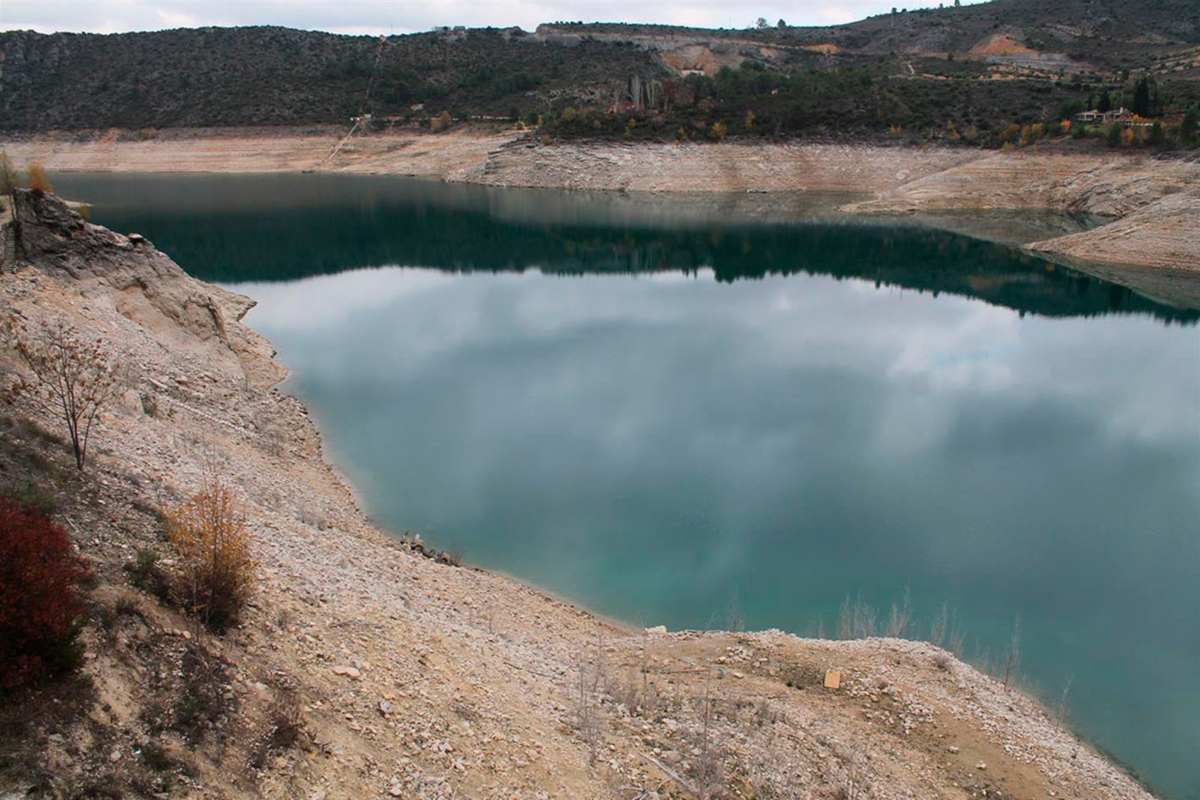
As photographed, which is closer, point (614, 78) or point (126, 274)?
point (126, 274)

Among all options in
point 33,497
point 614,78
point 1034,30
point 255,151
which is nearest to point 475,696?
point 33,497

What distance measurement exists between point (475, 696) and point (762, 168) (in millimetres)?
62465

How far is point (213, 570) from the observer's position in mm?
7555

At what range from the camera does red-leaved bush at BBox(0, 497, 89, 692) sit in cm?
566

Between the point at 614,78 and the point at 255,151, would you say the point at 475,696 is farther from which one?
the point at 614,78

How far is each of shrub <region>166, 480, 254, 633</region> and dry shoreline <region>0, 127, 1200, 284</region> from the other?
4363cm

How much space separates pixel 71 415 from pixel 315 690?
5.10 m

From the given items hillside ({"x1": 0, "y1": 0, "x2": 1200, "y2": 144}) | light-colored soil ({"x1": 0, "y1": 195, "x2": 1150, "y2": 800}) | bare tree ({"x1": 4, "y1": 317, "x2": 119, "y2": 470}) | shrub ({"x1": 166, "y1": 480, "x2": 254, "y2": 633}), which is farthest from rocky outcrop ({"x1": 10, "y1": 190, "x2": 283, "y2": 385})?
hillside ({"x1": 0, "y1": 0, "x2": 1200, "y2": 144})

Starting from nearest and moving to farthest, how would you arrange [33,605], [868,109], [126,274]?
[33,605], [126,274], [868,109]

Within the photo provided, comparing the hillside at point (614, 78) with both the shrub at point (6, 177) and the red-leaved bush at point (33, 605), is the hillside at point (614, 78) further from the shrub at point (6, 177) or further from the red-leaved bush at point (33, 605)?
the red-leaved bush at point (33, 605)

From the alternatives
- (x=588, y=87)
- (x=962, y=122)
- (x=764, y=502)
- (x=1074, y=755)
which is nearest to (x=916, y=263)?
(x=962, y=122)

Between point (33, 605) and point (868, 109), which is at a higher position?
point (868, 109)

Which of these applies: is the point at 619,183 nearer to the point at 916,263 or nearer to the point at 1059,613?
the point at 916,263

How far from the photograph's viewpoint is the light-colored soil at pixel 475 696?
21.0ft
